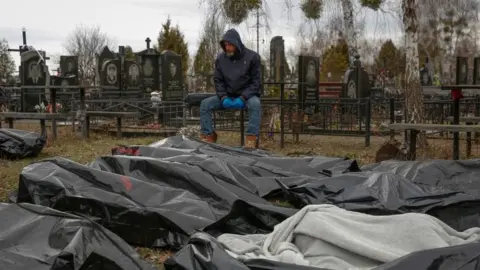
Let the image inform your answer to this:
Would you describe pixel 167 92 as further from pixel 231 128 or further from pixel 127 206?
pixel 127 206

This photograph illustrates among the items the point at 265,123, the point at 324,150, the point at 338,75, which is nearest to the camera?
the point at 324,150

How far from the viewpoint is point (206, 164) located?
5004 millimetres

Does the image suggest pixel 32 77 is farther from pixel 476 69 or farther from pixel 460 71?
pixel 460 71

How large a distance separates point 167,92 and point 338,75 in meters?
17.6

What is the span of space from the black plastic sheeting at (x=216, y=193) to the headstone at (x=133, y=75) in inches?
639

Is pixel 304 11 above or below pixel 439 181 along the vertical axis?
above

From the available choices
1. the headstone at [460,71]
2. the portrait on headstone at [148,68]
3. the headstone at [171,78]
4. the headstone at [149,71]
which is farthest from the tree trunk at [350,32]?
the portrait on headstone at [148,68]

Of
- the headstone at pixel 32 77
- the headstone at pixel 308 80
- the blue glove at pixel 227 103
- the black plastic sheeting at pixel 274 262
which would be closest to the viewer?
the black plastic sheeting at pixel 274 262

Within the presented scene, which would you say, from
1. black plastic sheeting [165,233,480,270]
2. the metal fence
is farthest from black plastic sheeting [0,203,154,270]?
the metal fence

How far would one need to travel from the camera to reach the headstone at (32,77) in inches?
741

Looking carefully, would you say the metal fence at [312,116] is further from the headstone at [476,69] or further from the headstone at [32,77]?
the headstone at [32,77]

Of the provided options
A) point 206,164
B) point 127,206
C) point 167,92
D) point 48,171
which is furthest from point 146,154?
point 167,92

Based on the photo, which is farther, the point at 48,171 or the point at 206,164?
the point at 206,164

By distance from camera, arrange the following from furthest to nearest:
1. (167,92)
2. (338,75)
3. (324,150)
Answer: (338,75) → (167,92) → (324,150)
